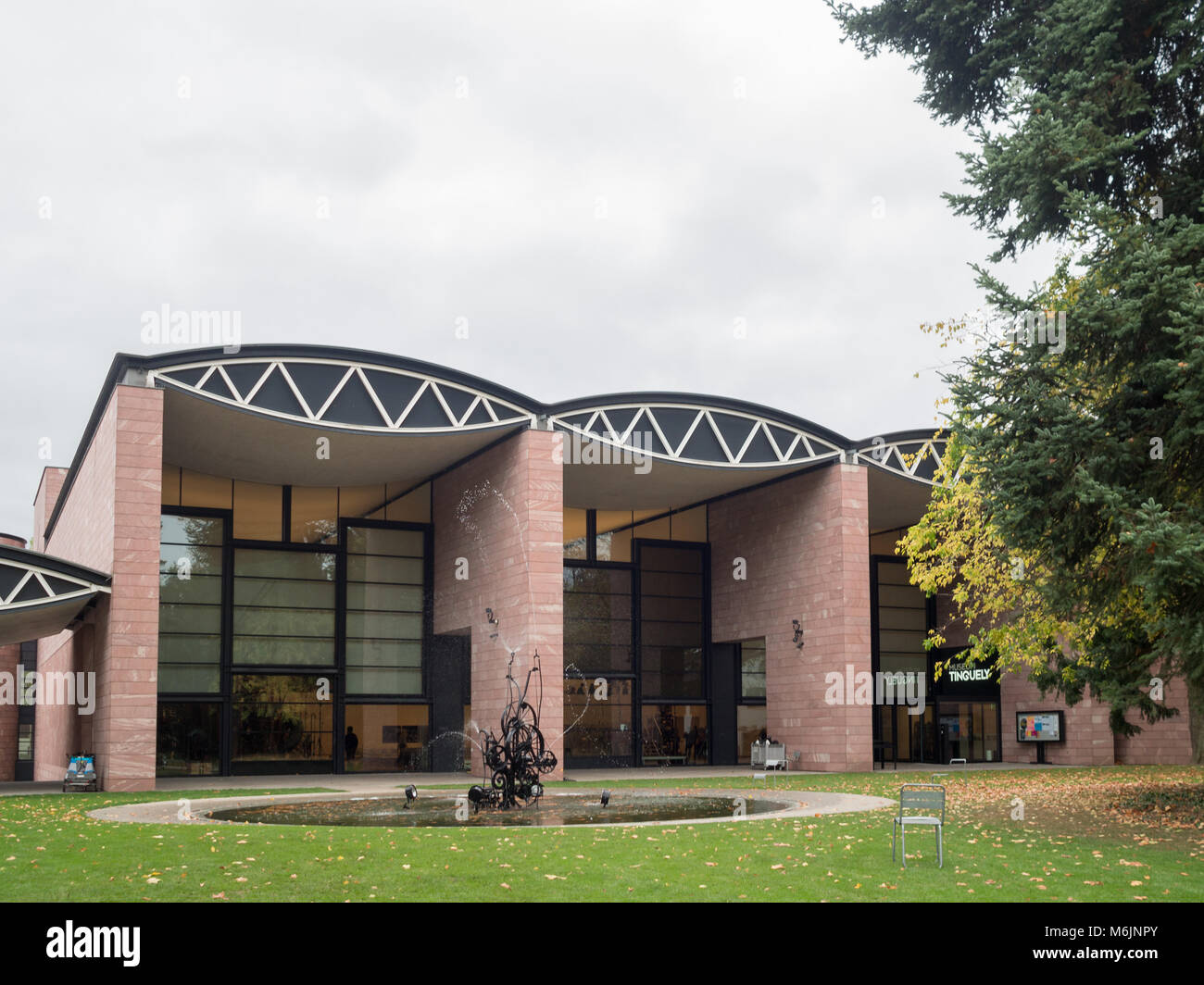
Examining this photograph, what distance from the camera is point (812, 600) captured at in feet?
117

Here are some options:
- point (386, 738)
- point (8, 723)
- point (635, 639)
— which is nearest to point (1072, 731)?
point (635, 639)

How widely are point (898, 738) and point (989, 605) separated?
22600 millimetres

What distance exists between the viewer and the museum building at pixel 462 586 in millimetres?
28359

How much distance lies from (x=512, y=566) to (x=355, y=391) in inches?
243

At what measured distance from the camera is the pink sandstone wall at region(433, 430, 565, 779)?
30.2 metres

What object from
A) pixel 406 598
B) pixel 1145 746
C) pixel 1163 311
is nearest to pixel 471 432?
pixel 406 598

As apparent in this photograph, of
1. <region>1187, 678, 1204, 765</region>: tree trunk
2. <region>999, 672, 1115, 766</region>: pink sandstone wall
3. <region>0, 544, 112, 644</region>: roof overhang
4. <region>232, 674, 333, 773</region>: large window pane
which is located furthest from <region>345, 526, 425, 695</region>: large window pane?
<region>1187, 678, 1204, 765</region>: tree trunk

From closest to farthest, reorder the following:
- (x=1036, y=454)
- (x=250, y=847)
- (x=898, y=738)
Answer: (x=250, y=847) → (x=1036, y=454) → (x=898, y=738)

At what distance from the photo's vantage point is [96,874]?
36.2 feet

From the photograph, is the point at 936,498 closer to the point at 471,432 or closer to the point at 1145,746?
the point at 471,432

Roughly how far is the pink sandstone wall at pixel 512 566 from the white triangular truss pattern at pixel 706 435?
54.1 inches

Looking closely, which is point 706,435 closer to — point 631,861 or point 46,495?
point 631,861

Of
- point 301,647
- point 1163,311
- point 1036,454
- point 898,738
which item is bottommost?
point 898,738
